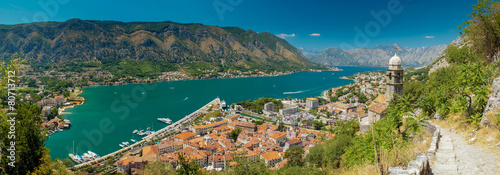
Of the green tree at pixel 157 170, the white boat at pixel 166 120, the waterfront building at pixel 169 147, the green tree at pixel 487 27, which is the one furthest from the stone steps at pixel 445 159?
the white boat at pixel 166 120

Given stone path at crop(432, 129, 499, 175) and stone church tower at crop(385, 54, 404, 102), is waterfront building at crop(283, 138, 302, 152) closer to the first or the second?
stone church tower at crop(385, 54, 404, 102)

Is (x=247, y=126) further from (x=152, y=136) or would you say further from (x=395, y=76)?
(x=395, y=76)

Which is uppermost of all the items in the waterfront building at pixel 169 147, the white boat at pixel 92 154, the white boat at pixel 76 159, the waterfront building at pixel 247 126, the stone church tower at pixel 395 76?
the stone church tower at pixel 395 76

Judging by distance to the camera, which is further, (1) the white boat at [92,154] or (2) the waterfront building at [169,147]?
(2) the waterfront building at [169,147]

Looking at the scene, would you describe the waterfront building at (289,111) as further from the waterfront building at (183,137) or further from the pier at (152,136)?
the waterfront building at (183,137)

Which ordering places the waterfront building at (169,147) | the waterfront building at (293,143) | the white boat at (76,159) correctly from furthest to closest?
1. the waterfront building at (293,143)
2. the waterfront building at (169,147)
3. the white boat at (76,159)

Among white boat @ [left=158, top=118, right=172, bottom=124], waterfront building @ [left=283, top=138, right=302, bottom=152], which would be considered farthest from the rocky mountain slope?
waterfront building @ [left=283, top=138, right=302, bottom=152]

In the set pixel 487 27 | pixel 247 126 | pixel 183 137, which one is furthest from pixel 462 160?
pixel 247 126
